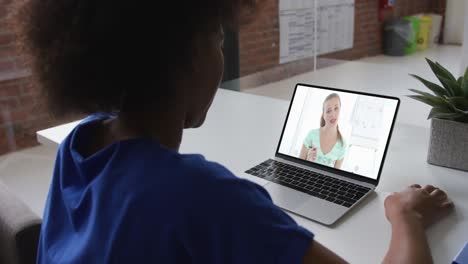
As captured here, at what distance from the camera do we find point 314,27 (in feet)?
10.3

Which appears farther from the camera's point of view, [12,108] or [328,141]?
[12,108]

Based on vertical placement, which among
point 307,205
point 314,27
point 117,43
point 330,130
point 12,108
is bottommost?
point 12,108

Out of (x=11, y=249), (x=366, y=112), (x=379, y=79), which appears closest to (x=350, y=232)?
(x=366, y=112)

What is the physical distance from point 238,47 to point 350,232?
2263mm

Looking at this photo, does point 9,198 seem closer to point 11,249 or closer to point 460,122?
point 11,249

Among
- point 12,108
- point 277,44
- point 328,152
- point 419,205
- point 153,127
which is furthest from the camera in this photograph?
point 277,44

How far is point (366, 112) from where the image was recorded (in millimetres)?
1151

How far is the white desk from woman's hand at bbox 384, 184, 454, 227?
2 cm

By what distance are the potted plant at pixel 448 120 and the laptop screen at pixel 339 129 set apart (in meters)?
0.14

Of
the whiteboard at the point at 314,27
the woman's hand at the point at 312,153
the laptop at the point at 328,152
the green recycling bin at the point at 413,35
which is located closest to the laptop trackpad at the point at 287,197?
the laptop at the point at 328,152

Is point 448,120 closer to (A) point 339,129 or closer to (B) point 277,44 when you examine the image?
(A) point 339,129

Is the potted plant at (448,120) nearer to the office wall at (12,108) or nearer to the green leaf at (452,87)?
the green leaf at (452,87)

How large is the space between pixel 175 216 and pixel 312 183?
61 centimetres

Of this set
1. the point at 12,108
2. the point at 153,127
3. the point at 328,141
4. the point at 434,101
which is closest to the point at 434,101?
the point at 434,101
